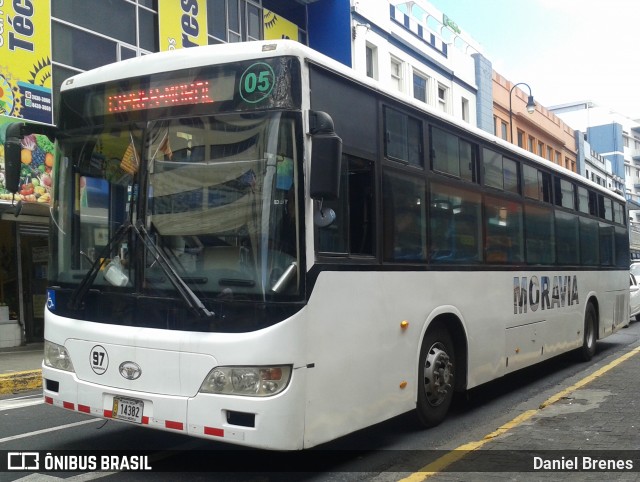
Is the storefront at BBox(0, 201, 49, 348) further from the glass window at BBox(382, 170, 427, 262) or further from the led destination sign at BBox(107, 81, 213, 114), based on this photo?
the glass window at BBox(382, 170, 427, 262)

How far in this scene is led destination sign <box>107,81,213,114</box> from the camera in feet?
15.9

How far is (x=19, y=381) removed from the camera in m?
9.54

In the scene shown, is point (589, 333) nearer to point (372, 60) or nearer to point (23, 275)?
point (23, 275)

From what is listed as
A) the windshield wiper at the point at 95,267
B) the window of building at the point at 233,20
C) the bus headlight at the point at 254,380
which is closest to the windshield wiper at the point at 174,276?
the windshield wiper at the point at 95,267

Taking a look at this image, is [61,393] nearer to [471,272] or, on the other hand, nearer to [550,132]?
[471,272]

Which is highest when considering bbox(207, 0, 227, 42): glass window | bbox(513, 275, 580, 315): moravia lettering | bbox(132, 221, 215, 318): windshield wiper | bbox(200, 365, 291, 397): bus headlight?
bbox(207, 0, 227, 42): glass window

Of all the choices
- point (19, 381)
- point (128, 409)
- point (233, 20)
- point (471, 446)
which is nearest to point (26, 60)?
point (19, 381)

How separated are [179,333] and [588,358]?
9.00m

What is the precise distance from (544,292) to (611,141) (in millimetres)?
75731

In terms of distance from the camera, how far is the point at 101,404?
4.92m

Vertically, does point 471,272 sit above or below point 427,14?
below

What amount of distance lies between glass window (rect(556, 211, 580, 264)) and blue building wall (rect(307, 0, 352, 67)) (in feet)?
40.1

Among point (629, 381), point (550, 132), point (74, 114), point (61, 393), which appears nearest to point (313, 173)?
point (74, 114)

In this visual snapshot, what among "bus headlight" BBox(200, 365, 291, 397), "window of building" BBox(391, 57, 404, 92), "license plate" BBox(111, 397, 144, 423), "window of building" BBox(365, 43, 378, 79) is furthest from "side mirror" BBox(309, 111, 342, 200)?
"window of building" BBox(391, 57, 404, 92)
